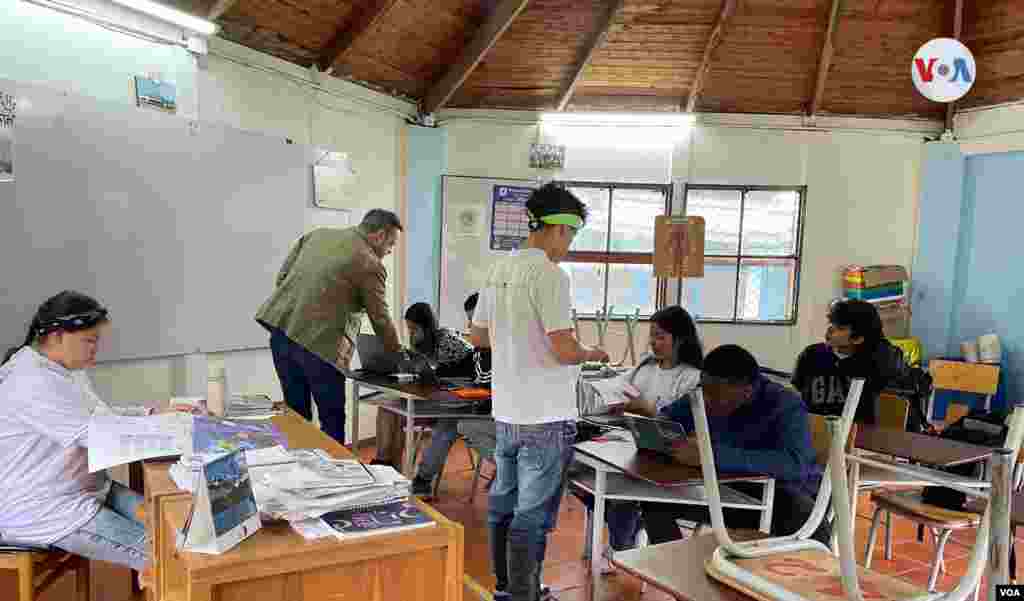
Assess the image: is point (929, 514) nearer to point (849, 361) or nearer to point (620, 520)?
point (849, 361)

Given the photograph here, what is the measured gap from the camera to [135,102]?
3.59 m

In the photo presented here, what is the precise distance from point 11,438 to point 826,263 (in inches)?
242

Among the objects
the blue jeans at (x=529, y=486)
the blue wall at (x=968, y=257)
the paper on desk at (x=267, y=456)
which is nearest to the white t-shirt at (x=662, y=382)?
the blue jeans at (x=529, y=486)

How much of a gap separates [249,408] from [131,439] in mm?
746

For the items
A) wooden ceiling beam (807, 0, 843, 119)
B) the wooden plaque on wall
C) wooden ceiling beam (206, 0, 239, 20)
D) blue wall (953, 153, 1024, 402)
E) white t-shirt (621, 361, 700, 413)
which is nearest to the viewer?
white t-shirt (621, 361, 700, 413)

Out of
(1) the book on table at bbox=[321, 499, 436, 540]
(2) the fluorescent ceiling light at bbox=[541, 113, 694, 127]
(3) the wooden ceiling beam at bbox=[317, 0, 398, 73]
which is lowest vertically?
(1) the book on table at bbox=[321, 499, 436, 540]

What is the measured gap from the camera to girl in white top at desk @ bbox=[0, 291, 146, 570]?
78.2 inches

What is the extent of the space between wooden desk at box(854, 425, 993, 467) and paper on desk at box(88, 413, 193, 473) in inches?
98.2

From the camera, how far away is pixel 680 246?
5699mm

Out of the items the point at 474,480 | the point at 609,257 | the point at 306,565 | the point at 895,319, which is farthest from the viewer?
the point at 609,257

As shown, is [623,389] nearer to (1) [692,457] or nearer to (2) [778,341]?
(1) [692,457]

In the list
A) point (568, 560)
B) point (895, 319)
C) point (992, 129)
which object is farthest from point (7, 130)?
point (992, 129)

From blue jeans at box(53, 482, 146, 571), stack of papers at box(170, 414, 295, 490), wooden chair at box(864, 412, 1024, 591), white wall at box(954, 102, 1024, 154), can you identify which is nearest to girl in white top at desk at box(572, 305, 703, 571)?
wooden chair at box(864, 412, 1024, 591)

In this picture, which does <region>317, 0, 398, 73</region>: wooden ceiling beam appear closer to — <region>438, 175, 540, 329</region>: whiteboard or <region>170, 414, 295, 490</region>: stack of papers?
<region>438, 175, 540, 329</region>: whiteboard
